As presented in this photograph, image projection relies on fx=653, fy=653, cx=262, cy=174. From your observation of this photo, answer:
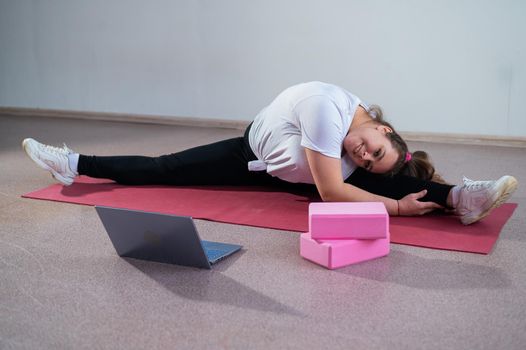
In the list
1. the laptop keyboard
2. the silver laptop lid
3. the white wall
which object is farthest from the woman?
the white wall

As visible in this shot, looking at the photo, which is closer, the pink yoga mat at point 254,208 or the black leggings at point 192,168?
the pink yoga mat at point 254,208

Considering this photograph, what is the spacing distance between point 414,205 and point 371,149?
0.28m

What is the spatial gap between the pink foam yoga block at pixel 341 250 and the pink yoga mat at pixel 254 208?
17 centimetres

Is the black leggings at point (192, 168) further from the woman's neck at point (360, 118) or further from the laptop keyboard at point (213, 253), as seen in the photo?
the laptop keyboard at point (213, 253)

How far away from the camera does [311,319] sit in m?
1.55

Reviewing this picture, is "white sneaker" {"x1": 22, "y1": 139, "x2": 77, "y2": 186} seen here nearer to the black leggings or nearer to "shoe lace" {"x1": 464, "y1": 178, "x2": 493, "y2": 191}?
the black leggings

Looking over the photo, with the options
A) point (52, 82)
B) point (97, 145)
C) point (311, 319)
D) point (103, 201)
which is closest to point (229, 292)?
point (311, 319)

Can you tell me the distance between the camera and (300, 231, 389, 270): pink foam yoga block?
1861 millimetres

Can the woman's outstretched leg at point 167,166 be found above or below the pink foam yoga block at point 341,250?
above

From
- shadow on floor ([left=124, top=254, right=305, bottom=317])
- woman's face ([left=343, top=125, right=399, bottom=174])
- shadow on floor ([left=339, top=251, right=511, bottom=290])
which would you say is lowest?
shadow on floor ([left=124, top=254, right=305, bottom=317])

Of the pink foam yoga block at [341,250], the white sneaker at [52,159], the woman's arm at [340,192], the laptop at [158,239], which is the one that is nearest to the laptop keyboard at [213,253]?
the laptop at [158,239]

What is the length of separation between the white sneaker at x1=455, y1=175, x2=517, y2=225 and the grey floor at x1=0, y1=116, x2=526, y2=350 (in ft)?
0.36

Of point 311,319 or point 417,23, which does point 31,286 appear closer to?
point 311,319

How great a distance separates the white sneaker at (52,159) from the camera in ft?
9.25
